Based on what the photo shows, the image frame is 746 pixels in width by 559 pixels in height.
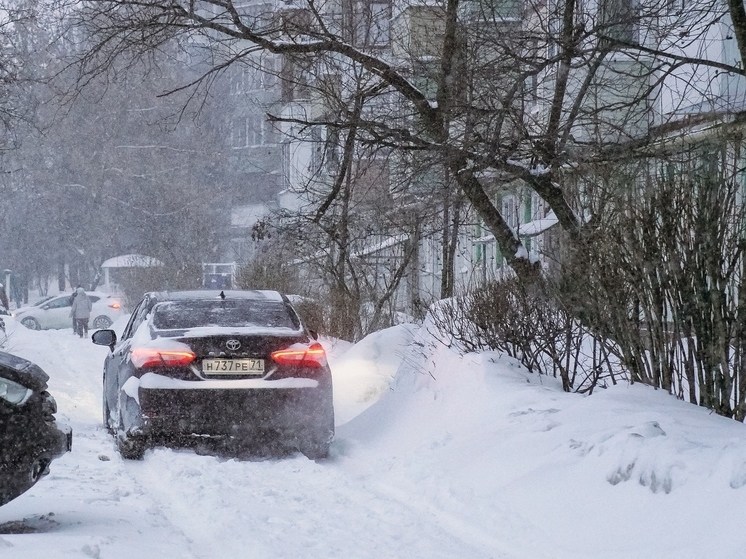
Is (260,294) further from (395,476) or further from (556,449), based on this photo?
(556,449)

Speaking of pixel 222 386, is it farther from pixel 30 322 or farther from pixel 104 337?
pixel 30 322

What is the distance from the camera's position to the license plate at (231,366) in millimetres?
9508

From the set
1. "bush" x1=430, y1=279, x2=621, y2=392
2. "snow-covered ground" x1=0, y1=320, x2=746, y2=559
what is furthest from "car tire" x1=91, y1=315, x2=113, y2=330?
"bush" x1=430, y1=279, x2=621, y2=392

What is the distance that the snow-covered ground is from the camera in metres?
5.88

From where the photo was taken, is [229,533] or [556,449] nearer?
[229,533]

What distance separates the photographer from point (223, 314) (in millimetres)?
10352

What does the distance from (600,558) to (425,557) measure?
904 millimetres

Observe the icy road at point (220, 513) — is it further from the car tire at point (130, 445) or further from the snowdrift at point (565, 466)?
the snowdrift at point (565, 466)

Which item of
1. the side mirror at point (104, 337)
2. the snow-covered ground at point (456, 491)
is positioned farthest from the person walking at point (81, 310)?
the snow-covered ground at point (456, 491)

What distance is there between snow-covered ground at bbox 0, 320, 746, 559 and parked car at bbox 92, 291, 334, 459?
26 cm

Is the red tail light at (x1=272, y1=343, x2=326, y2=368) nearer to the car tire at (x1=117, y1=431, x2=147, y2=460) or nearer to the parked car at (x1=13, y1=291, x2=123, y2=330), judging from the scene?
the car tire at (x1=117, y1=431, x2=147, y2=460)

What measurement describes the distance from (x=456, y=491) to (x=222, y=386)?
2583mm

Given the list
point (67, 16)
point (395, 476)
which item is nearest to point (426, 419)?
point (395, 476)

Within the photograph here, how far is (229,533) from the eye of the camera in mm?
6512
